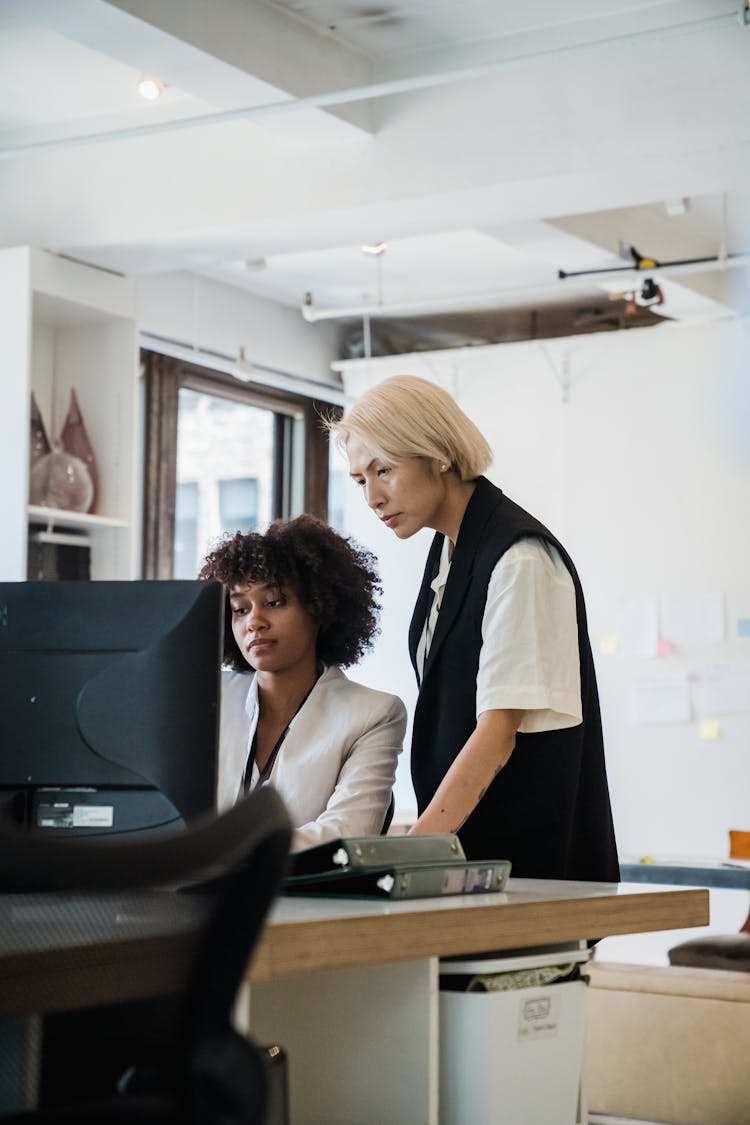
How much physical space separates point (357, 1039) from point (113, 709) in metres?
0.46

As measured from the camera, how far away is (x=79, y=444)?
4.94 meters

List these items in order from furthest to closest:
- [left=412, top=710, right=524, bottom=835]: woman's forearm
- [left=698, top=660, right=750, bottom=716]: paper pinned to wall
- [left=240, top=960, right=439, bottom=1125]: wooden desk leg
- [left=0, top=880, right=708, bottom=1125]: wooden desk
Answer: [left=698, top=660, right=750, bottom=716]: paper pinned to wall, [left=412, top=710, right=524, bottom=835]: woman's forearm, [left=240, top=960, right=439, bottom=1125]: wooden desk leg, [left=0, top=880, right=708, bottom=1125]: wooden desk

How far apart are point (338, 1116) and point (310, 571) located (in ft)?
3.37

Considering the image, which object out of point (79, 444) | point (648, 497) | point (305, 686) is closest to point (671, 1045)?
point (305, 686)

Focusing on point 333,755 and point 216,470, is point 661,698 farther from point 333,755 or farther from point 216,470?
point 333,755

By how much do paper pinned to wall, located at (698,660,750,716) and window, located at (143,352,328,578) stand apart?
206 cm

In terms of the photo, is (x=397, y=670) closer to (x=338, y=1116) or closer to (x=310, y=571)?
(x=310, y=571)

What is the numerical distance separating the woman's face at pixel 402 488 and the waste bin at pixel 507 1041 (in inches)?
31.6

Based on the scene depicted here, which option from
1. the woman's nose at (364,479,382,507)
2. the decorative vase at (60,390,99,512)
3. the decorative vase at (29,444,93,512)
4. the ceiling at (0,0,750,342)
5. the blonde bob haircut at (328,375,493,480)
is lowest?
the woman's nose at (364,479,382,507)

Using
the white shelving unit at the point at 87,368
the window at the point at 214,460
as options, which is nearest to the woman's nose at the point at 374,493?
the white shelving unit at the point at 87,368

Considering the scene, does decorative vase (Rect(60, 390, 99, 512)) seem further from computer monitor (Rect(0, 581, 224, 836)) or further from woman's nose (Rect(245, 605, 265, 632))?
computer monitor (Rect(0, 581, 224, 836))

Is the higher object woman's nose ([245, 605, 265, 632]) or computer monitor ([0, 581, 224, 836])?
woman's nose ([245, 605, 265, 632])

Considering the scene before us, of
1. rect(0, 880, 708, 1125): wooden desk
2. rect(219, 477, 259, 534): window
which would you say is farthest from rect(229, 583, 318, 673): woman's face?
rect(219, 477, 259, 534): window

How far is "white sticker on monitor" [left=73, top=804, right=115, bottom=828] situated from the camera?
176 centimetres
